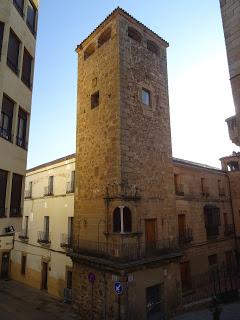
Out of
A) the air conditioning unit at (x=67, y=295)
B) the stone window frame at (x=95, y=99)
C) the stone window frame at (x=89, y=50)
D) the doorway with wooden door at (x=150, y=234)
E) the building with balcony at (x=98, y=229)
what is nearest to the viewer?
the doorway with wooden door at (x=150, y=234)

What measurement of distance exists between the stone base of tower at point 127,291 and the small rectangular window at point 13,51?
915 centimetres

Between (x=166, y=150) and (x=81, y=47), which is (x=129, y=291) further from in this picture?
(x=81, y=47)

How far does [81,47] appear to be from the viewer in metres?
18.5

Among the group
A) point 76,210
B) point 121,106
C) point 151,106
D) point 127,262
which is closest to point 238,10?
point 121,106

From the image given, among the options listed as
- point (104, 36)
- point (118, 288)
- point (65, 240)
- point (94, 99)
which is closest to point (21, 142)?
point (94, 99)

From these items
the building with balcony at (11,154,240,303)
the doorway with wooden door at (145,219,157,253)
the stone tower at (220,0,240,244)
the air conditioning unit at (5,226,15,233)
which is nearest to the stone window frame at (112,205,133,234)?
the building with balcony at (11,154,240,303)

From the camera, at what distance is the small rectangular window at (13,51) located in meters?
9.74

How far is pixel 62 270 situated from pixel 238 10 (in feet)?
→ 56.8

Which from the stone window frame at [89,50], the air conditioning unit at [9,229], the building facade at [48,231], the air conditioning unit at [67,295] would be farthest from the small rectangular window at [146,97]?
the air conditioning unit at [67,295]

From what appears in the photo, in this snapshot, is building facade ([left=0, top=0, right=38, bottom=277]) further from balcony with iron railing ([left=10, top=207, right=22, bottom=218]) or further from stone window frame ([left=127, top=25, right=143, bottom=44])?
stone window frame ([left=127, top=25, right=143, bottom=44])

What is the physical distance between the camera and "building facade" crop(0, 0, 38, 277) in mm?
9234

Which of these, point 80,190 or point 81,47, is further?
point 81,47

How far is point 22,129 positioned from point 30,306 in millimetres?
12060

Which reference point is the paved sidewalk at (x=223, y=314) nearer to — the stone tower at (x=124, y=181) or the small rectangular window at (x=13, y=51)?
the stone tower at (x=124, y=181)
